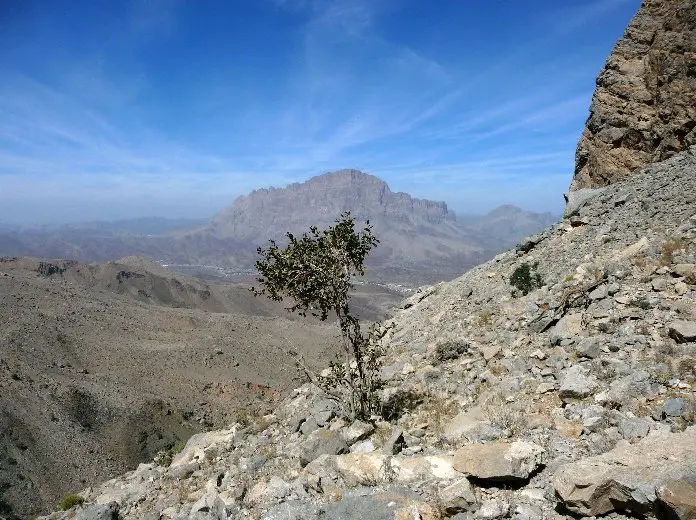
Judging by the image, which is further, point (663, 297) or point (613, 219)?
point (613, 219)

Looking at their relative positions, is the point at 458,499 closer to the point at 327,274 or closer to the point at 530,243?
the point at 327,274

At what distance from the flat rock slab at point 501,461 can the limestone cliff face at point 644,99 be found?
69.5 feet

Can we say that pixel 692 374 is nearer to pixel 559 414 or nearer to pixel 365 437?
pixel 559 414

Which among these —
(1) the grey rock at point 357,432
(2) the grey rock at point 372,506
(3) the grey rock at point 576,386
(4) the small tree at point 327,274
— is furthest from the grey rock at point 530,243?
(2) the grey rock at point 372,506

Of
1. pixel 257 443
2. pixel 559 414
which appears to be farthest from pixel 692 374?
pixel 257 443

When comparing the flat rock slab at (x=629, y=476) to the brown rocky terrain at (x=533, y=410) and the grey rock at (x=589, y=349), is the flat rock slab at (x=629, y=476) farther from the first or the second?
the grey rock at (x=589, y=349)

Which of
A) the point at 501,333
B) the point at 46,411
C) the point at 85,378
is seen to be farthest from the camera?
the point at 85,378

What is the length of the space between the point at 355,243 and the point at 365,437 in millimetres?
4952

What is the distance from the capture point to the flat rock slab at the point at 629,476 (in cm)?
537

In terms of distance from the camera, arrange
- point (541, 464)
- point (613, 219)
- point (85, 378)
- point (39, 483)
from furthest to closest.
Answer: point (85, 378) → point (39, 483) → point (613, 219) → point (541, 464)

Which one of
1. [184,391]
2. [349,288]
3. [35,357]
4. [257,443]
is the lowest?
[184,391]

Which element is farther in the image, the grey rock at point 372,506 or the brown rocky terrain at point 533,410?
the grey rock at point 372,506

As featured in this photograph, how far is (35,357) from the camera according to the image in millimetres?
45219

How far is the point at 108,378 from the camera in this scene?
148 ft
